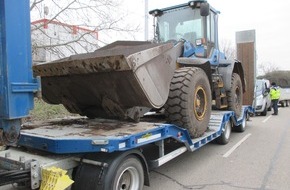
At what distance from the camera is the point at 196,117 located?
21.5 ft

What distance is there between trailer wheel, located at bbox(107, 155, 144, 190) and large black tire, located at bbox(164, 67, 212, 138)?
168 centimetres

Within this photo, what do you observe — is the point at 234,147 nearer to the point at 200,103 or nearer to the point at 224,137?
the point at 224,137

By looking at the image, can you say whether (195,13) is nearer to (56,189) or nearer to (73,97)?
(73,97)

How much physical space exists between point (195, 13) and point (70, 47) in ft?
22.1

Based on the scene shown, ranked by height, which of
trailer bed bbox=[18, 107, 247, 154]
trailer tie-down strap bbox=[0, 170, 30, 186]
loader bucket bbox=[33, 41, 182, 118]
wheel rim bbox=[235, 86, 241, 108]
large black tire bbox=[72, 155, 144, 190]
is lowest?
large black tire bbox=[72, 155, 144, 190]

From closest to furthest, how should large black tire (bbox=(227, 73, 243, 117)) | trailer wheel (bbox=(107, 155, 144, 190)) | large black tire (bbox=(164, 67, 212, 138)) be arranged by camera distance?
trailer wheel (bbox=(107, 155, 144, 190)) < large black tire (bbox=(164, 67, 212, 138)) < large black tire (bbox=(227, 73, 243, 117))

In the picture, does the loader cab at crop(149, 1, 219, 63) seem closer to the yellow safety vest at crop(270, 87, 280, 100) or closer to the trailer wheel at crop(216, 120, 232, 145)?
the trailer wheel at crop(216, 120, 232, 145)

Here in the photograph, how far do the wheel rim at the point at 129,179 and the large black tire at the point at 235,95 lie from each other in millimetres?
5673

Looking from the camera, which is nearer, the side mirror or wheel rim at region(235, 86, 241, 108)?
the side mirror

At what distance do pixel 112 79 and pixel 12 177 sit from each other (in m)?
2.09

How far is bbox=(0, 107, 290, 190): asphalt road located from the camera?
18.5 feet

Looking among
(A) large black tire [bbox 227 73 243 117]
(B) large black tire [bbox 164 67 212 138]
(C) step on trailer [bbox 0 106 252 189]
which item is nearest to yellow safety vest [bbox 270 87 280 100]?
(A) large black tire [bbox 227 73 243 117]

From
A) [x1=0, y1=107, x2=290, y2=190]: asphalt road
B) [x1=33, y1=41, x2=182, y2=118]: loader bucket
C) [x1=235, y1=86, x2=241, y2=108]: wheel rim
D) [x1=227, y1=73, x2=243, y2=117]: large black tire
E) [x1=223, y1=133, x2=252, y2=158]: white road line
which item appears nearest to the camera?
[x1=33, y1=41, x2=182, y2=118]: loader bucket

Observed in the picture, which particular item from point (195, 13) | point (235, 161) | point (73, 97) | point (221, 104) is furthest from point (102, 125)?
point (221, 104)
